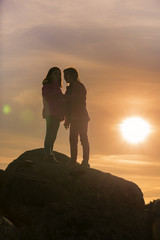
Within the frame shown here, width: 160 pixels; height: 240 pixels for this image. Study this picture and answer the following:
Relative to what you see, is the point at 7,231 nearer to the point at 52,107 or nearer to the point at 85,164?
the point at 85,164

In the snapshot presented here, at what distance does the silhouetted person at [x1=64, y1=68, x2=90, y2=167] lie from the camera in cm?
1576

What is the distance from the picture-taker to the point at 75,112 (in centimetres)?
1584

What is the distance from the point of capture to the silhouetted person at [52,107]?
15.7m

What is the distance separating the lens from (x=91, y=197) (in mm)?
14344

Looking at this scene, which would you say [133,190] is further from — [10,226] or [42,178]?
[10,226]

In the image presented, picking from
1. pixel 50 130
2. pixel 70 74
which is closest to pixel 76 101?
pixel 70 74

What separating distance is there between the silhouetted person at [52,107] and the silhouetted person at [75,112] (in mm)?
320

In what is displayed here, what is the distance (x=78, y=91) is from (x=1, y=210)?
548 cm

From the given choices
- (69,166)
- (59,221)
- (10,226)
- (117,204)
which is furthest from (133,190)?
(10,226)

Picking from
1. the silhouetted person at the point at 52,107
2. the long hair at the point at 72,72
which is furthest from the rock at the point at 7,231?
the long hair at the point at 72,72

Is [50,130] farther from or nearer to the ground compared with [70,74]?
nearer to the ground

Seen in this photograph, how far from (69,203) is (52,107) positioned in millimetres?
4115

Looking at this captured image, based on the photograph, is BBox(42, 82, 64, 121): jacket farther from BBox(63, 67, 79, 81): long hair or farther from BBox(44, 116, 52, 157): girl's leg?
BBox(63, 67, 79, 81): long hair

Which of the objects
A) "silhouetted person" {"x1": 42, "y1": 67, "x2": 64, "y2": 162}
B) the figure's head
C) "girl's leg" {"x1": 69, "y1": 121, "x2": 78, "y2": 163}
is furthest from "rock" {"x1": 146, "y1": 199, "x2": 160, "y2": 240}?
the figure's head
